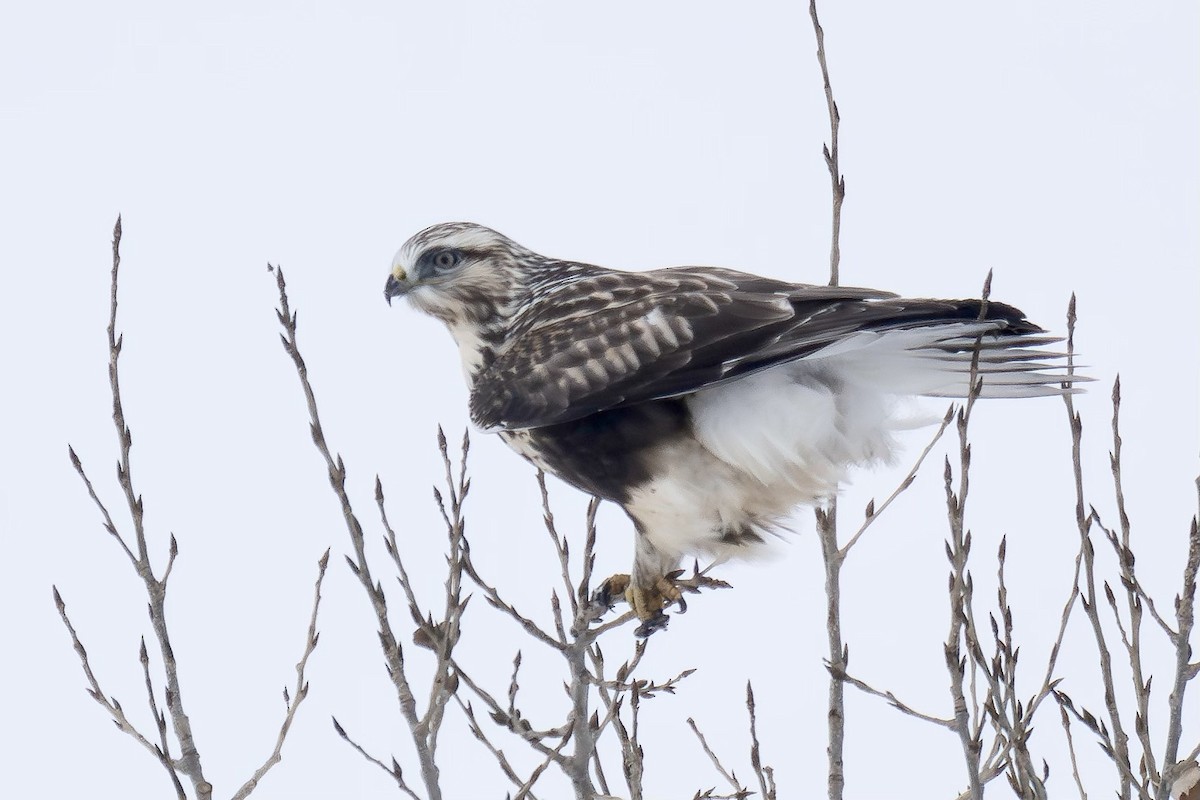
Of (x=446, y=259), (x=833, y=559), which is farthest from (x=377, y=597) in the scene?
(x=446, y=259)

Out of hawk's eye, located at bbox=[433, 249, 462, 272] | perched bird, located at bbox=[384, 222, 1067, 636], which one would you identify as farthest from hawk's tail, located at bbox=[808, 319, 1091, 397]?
hawk's eye, located at bbox=[433, 249, 462, 272]

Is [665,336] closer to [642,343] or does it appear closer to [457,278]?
[642,343]

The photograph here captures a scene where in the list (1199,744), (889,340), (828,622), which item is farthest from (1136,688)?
(889,340)

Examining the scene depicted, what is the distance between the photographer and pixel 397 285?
569cm

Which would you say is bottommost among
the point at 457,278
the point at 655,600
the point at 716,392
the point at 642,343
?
the point at 655,600

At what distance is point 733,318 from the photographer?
4.58 meters

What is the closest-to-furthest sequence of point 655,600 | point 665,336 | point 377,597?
1. point 377,597
2. point 665,336
3. point 655,600

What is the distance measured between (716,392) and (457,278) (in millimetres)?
1487

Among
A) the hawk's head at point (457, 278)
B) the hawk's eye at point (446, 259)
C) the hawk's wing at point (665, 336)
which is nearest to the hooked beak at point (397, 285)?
the hawk's head at point (457, 278)

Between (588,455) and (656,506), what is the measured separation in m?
0.31

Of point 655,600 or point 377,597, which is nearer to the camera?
point 377,597

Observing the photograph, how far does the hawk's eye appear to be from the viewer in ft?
18.7

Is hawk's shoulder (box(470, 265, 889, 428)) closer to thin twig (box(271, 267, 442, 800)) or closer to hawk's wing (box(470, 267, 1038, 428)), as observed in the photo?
hawk's wing (box(470, 267, 1038, 428))

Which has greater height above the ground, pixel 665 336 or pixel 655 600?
pixel 665 336
